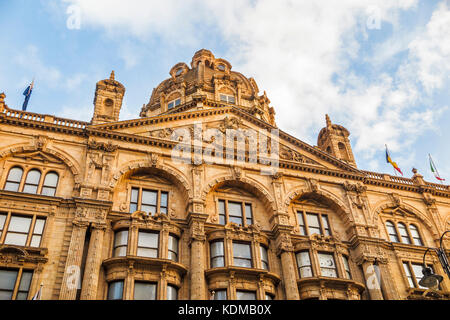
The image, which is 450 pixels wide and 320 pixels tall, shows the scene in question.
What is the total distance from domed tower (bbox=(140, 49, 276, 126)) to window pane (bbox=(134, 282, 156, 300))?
24.0 meters

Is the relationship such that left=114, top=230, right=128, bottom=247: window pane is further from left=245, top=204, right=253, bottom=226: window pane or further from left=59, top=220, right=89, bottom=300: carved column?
left=245, top=204, right=253, bottom=226: window pane

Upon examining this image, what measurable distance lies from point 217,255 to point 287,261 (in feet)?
14.1

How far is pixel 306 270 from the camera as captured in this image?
91.1ft

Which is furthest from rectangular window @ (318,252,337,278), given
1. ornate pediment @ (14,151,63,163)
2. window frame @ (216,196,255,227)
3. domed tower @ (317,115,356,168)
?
ornate pediment @ (14,151,63,163)

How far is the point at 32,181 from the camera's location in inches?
1057

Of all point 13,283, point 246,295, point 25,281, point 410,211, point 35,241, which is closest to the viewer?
point 13,283

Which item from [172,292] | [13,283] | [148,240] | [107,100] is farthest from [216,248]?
[107,100]

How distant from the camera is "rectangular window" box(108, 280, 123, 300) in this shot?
23111mm

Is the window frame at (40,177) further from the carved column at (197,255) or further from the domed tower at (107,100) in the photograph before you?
the carved column at (197,255)

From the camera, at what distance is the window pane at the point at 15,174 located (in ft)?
87.0

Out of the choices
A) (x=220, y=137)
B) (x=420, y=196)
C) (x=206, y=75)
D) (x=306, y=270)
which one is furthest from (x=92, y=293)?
(x=206, y=75)

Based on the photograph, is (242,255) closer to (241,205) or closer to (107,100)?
(241,205)

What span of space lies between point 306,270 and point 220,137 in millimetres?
11316
